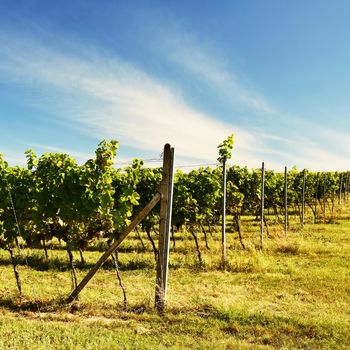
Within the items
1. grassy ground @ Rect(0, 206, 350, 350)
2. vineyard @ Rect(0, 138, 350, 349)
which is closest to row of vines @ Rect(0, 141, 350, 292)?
vineyard @ Rect(0, 138, 350, 349)

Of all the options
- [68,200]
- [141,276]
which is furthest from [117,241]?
[141,276]

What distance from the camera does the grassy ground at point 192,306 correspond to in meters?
5.01

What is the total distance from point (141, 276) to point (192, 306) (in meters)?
3.79

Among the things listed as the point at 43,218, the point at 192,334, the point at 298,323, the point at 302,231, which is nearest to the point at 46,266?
the point at 43,218

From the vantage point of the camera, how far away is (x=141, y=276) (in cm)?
991

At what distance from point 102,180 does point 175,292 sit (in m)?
2.80

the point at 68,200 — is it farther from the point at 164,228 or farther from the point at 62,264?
the point at 62,264

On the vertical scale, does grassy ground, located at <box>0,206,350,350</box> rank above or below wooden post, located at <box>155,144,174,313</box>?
below

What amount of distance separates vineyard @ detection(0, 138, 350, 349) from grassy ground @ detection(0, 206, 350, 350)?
0.02m

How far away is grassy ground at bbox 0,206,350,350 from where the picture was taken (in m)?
5.01

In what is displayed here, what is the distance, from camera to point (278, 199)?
22.3 m

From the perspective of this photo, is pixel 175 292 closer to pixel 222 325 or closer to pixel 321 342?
pixel 222 325

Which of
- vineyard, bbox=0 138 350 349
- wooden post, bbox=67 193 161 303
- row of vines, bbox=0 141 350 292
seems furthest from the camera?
row of vines, bbox=0 141 350 292

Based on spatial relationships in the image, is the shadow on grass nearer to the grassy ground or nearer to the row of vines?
the grassy ground
